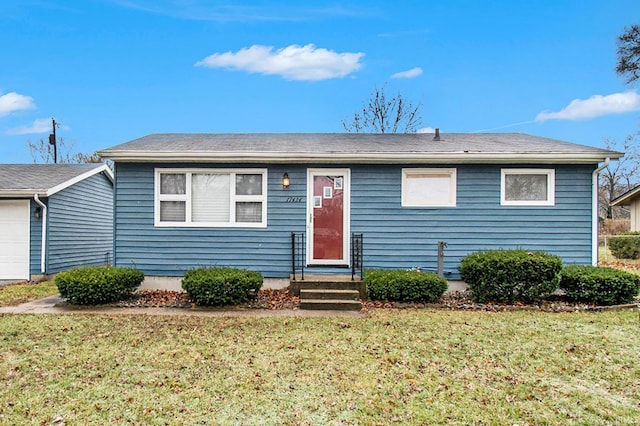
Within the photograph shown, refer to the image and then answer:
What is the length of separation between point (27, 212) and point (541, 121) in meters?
23.1

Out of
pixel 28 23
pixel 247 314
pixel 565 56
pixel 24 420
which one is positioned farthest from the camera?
pixel 565 56

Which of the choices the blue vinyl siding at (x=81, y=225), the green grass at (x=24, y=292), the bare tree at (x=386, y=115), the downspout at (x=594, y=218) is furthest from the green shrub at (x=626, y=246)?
the blue vinyl siding at (x=81, y=225)

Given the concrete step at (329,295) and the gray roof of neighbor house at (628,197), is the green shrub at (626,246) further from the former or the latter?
the concrete step at (329,295)

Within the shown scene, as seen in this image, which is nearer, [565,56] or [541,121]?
[565,56]

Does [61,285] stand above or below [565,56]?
below

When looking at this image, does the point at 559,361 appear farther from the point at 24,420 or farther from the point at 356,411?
the point at 24,420

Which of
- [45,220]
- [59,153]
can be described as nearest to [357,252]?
[45,220]

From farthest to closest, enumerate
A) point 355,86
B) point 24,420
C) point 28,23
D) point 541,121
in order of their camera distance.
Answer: point 355,86 < point 541,121 < point 28,23 < point 24,420

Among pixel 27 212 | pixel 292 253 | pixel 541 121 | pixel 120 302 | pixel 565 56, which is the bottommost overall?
pixel 120 302

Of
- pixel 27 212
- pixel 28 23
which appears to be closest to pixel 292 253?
pixel 27 212

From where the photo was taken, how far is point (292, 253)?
25.7 feet

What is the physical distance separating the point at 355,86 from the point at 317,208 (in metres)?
16.5

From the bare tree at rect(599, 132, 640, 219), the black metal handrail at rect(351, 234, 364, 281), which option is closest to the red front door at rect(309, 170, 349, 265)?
the black metal handrail at rect(351, 234, 364, 281)

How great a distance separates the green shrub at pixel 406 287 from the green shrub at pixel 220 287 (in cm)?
210
